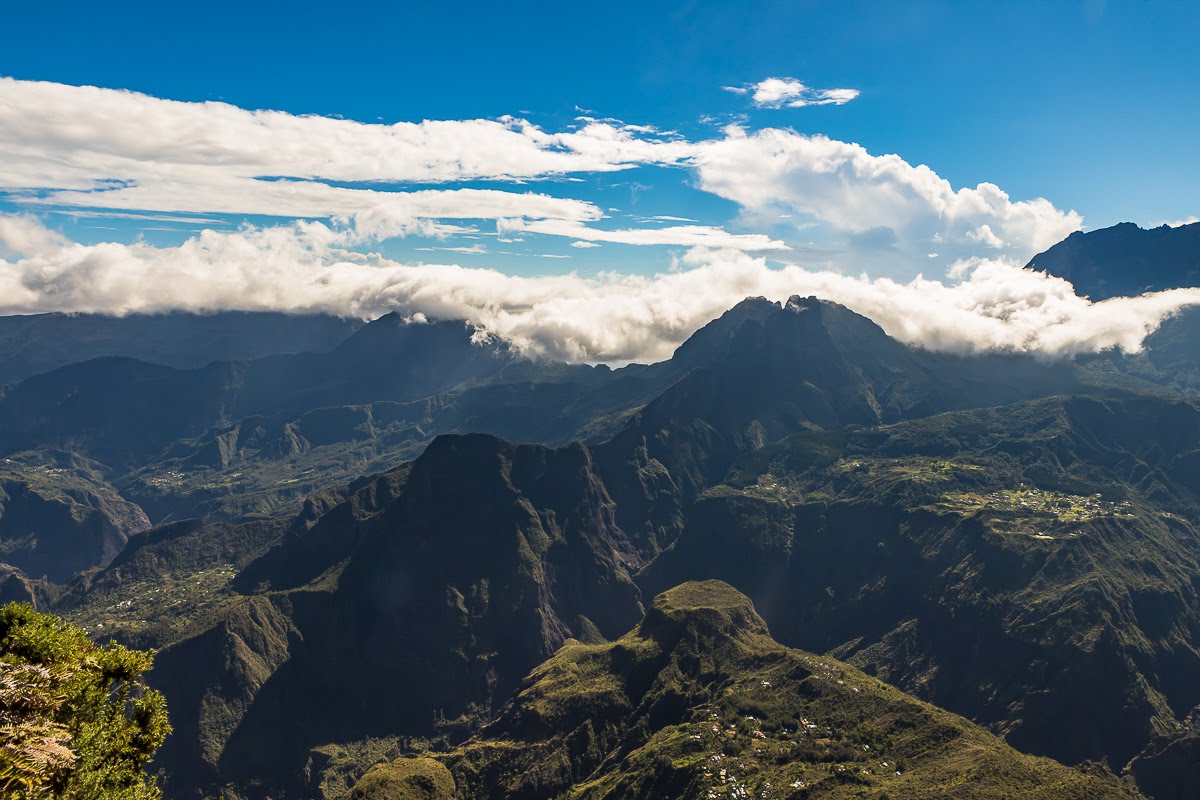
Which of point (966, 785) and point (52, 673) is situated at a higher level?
point (52, 673)

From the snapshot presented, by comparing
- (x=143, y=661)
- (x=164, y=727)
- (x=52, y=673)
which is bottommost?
(x=164, y=727)

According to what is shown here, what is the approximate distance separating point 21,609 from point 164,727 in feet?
58.5

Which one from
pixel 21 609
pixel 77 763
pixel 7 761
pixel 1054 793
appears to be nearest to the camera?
pixel 7 761

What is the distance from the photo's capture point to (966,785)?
19775 cm

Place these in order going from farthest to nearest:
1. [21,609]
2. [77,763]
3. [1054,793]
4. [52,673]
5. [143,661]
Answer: [1054,793] < [143,661] < [21,609] < [52,673] < [77,763]

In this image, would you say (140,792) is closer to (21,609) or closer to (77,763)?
(77,763)

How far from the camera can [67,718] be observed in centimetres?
5906

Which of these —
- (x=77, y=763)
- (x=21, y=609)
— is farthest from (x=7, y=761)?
(x=21, y=609)

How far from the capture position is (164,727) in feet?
234

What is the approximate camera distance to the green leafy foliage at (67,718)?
147 feet

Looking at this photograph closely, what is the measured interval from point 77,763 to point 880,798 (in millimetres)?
206954

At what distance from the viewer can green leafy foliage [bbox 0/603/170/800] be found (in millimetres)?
44828

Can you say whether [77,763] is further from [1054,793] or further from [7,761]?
[1054,793]

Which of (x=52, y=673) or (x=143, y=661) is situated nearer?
(x=52, y=673)
